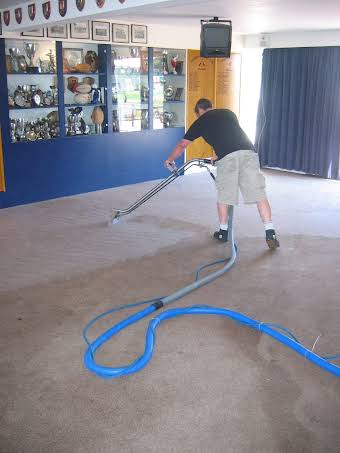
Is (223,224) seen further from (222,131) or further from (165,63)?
(165,63)

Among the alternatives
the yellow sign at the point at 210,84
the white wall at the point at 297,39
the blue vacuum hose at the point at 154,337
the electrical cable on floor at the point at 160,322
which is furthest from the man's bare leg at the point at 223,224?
the white wall at the point at 297,39

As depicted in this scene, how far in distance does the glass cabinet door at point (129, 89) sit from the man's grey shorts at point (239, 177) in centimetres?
284

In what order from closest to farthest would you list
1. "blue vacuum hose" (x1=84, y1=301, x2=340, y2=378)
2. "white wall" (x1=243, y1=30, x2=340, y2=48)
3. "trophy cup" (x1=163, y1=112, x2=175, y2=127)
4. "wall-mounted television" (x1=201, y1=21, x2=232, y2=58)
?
"blue vacuum hose" (x1=84, y1=301, x2=340, y2=378), "wall-mounted television" (x1=201, y1=21, x2=232, y2=58), "white wall" (x1=243, y1=30, x2=340, y2=48), "trophy cup" (x1=163, y1=112, x2=175, y2=127)

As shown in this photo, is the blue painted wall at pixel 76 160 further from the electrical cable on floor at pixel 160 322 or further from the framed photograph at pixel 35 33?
the electrical cable on floor at pixel 160 322

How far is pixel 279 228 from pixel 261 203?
69 centimetres

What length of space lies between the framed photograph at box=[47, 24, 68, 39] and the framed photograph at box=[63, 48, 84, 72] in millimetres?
355

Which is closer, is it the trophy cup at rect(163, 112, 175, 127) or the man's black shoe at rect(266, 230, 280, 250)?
the man's black shoe at rect(266, 230, 280, 250)

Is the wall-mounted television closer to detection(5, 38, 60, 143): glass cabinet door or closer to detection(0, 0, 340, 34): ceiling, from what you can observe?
detection(0, 0, 340, 34): ceiling

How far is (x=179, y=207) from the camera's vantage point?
19.6ft

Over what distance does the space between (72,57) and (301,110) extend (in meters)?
3.38

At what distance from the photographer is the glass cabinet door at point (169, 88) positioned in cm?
735

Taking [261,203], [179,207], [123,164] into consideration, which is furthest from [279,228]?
[123,164]

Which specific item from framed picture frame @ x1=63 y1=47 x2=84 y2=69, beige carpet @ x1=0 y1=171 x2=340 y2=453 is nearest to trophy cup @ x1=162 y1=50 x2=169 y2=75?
framed picture frame @ x1=63 y1=47 x2=84 y2=69

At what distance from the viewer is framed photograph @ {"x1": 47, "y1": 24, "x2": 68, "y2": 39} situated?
19.3 ft
